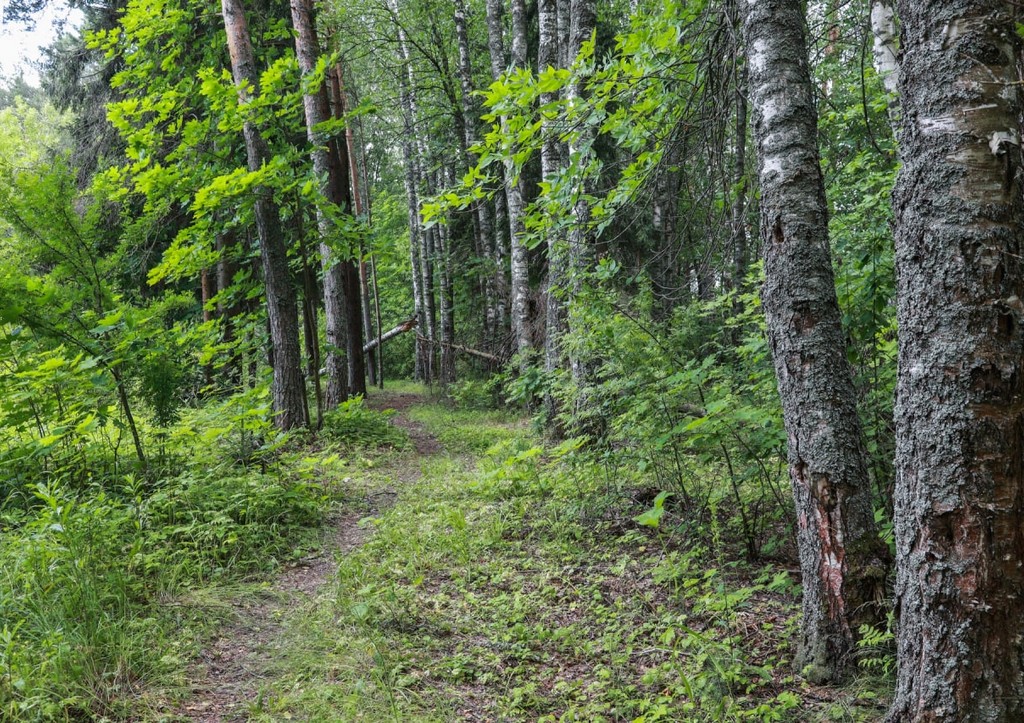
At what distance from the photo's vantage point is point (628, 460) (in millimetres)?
5152

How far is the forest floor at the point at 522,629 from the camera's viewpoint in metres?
3.05

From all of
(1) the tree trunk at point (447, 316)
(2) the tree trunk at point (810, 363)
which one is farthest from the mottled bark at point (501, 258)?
(2) the tree trunk at point (810, 363)

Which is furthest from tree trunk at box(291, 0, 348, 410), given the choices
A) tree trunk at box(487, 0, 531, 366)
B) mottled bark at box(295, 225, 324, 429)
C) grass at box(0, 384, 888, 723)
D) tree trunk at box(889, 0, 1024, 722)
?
tree trunk at box(889, 0, 1024, 722)

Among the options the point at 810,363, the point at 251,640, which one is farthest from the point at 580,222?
the point at 251,640

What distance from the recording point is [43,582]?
382cm

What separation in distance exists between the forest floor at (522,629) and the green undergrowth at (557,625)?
0.04ft

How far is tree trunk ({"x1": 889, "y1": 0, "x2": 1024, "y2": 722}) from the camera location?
1942mm

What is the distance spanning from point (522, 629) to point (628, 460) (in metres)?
1.78

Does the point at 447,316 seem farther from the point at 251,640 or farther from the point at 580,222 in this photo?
the point at 251,640

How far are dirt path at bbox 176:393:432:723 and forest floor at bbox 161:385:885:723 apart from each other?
0.01 metres

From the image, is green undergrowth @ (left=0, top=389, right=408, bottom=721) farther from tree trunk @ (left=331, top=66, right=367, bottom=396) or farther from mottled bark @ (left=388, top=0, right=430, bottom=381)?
mottled bark @ (left=388, top=0, right=430, bottom=381)

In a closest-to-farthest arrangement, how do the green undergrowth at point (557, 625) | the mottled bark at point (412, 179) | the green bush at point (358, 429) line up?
the green undergrowth at point (557, 625), the green bush at point (358, 429), the mottled bark at point (412, 179)

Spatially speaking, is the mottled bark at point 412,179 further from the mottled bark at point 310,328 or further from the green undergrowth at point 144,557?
the green undergrowth at point 144,557

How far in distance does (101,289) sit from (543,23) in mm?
6587
